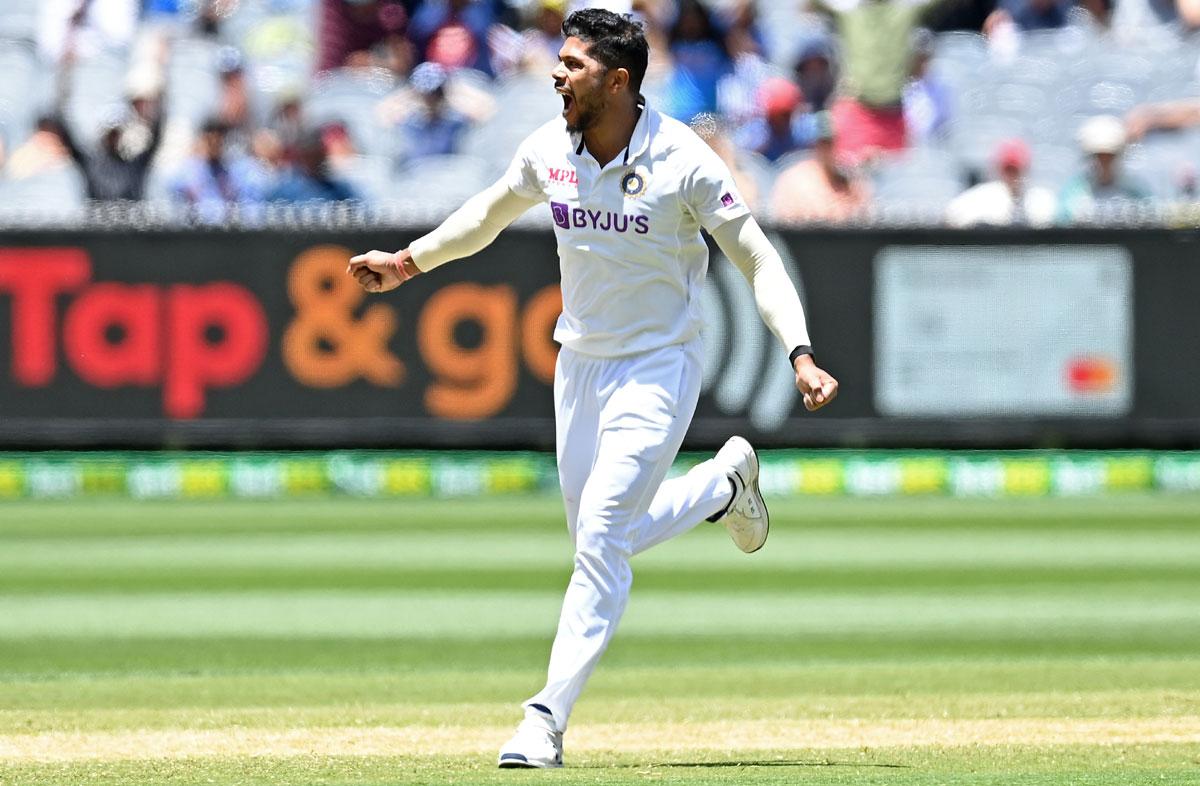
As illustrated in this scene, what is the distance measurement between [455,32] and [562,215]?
11493 millimetres

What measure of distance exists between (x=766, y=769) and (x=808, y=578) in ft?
16.6

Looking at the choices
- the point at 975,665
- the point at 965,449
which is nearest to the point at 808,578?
the point at 975,665

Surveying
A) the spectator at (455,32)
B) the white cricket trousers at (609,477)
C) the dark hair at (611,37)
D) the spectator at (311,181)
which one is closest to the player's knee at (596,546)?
the white cricket trousers at (609,477)

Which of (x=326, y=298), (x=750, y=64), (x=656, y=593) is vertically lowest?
(x=656, y=593)

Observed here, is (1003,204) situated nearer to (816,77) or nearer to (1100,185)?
(1100,185)

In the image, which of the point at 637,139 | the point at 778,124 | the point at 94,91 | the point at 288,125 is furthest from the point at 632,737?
the point at 94,91

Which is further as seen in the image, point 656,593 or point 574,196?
point 656,593

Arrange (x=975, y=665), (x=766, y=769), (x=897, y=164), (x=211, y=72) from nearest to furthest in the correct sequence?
(x=766, y=769), (x=975, y=665), (x=897, y=164), (x=211, y=72)

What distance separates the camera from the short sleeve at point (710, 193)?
5.70m

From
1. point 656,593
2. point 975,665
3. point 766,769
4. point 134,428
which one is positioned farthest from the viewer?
point 134,428

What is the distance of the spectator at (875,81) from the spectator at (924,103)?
9 centimetres

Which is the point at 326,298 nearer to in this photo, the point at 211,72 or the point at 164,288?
the point at 164,288

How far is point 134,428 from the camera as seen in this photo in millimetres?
14398

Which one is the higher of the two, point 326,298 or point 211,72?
point 211,72
